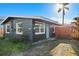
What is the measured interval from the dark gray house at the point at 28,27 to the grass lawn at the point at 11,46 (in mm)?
56

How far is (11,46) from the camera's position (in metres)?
5.57

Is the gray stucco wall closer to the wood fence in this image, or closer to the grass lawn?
the grass lawn

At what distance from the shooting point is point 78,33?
18.2 feet

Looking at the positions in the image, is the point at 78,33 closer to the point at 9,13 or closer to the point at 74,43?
the point at 74,43

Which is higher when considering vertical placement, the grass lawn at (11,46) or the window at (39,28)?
the window at (39,28)

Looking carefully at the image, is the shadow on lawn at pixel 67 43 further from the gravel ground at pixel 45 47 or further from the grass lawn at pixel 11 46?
the grass lawn at pixel 11 46

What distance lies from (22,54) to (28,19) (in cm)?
33

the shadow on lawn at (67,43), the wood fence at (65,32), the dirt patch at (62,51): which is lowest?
the dirt patch at (62,51)

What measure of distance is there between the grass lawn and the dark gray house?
2.2 inches

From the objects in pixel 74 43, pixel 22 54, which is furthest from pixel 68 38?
pixel 22 54

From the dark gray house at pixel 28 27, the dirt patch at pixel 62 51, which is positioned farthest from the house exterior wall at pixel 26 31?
the dirt patch at pixel 62 51

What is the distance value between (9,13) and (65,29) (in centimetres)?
54

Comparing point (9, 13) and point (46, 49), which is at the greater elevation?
point (9, 13)

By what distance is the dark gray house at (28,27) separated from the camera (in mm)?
5559
